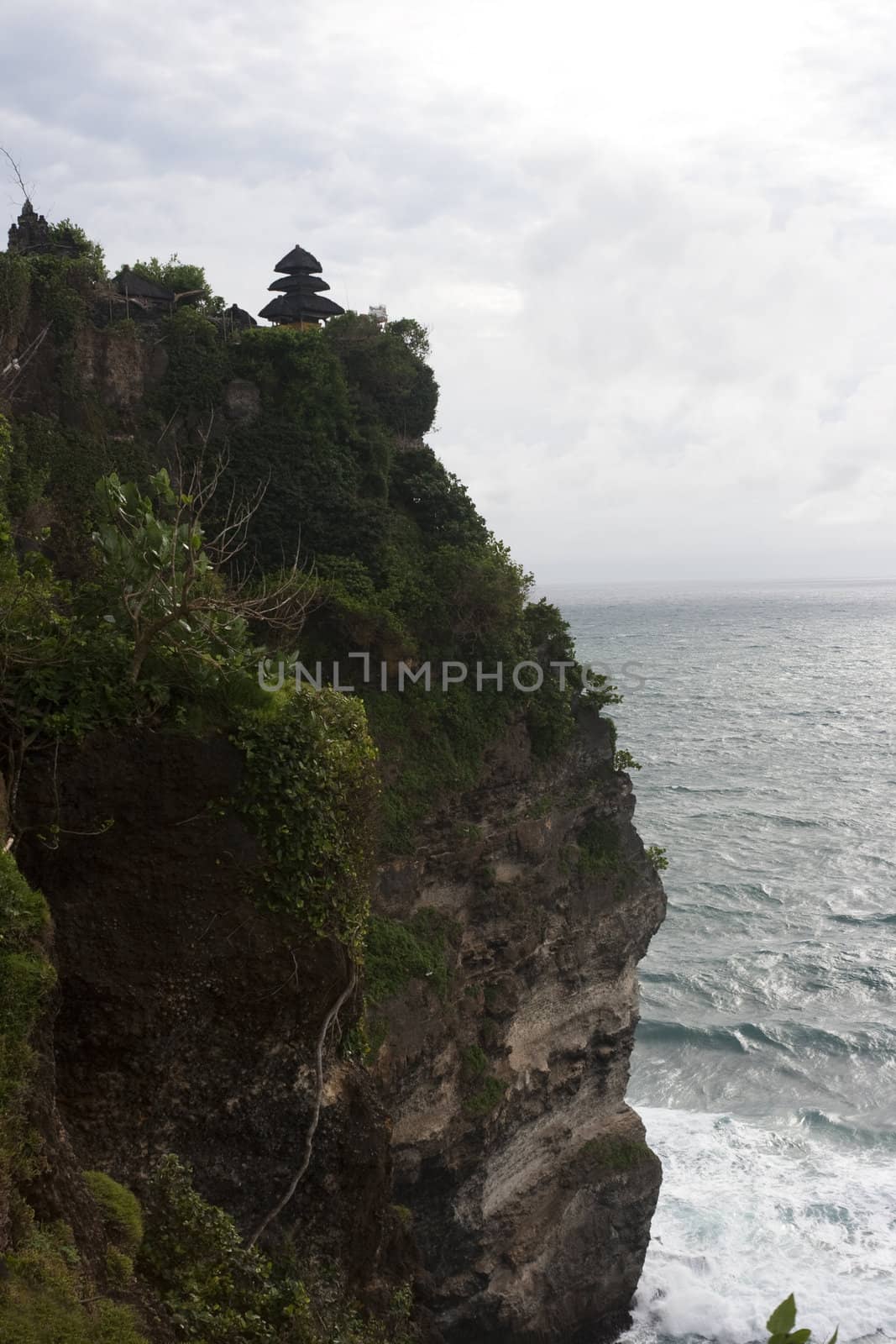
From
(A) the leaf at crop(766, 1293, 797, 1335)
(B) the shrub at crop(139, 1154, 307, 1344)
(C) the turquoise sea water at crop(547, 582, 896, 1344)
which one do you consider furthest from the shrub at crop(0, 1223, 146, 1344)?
(C) the turquoise sea water at crop(547, 582, 896, 1344)

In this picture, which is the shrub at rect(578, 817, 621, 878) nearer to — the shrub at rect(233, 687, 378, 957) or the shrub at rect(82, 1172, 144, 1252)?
the shrub at rect(233, 687, 378, 957)

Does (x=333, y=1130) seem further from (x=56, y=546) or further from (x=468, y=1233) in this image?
(x=56, y=546)

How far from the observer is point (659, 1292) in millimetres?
27406

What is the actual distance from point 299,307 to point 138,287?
4526 millimetres

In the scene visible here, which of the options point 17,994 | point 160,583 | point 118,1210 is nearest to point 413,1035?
point 118,1210

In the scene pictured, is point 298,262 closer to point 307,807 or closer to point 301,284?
point 301,284

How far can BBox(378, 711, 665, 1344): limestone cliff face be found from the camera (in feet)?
73.1

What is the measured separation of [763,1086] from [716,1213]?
614 centimetres

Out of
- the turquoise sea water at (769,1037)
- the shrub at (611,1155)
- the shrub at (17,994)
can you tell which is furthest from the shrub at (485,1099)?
the shrub at (17,994)

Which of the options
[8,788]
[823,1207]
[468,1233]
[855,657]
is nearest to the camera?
[8,788]

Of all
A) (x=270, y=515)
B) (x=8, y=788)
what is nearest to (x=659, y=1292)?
(x=270, y=515)

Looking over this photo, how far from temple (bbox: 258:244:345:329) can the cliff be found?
1.64 metres

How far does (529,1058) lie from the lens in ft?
80.3

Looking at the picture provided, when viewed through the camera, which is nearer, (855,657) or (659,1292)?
(659,1292)
